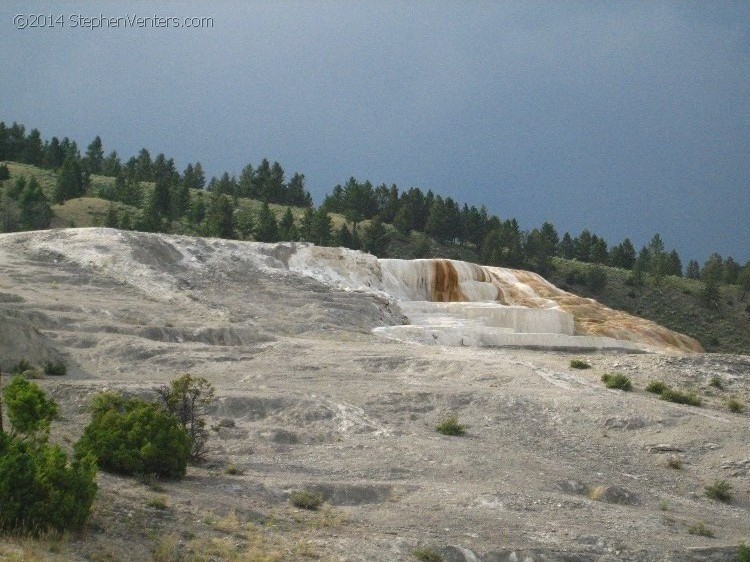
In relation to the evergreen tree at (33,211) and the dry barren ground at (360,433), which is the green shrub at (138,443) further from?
the evergreen tree at (33,211)

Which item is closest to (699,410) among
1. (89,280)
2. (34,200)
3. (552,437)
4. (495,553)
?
(552,437)

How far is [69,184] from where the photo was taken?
7481 centimetres

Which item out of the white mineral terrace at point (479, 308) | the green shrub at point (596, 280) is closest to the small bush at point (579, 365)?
the white mineral terrace at point (479, 308)

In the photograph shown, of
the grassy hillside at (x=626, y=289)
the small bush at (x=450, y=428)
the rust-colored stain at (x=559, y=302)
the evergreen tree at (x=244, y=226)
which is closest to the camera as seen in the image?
the small bush at (x=450, y=428)

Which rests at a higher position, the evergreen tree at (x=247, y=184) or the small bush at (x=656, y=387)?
the evergreen tree at (x=247, y=184)

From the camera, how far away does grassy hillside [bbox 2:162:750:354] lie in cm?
7169

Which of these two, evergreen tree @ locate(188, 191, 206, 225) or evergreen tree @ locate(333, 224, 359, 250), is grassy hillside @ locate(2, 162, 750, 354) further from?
evergreen tree @ locate(333, 224, 359, 250)

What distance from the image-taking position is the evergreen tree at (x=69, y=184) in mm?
73438

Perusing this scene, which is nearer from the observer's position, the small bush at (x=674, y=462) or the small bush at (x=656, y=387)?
the small bush at (x=674, y=462)

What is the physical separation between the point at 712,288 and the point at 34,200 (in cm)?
5865

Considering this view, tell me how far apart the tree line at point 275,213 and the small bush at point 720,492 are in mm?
49388

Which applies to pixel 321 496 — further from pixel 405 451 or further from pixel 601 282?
pixel 601 282

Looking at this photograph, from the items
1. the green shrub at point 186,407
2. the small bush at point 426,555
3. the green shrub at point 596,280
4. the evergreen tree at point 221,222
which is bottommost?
the small bush at point 426,555

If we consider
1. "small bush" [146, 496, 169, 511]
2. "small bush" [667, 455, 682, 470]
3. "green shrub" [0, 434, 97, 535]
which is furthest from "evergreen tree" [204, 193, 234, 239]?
"green shrub" [0, 434, 97, 535]
